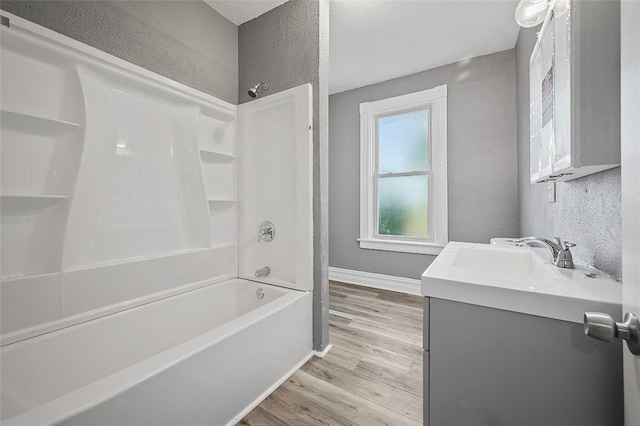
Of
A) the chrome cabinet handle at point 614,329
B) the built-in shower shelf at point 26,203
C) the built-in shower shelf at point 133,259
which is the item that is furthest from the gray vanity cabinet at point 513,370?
the built-in shower shelf at point 26,203

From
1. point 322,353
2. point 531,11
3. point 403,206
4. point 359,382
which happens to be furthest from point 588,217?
point 403,206

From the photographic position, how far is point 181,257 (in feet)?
5.85

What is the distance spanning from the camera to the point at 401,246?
3.04 meters

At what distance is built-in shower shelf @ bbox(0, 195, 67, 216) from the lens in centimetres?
114

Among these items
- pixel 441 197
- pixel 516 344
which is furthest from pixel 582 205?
pixel 441 197

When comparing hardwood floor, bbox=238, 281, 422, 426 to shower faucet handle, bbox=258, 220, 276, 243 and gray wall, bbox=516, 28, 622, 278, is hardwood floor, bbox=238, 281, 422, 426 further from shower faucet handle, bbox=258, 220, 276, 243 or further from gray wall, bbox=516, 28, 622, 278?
gray wall, bbox=516, 28, 622, 278

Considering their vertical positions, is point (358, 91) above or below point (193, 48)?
above

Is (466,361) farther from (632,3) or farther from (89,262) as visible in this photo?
(89,262)

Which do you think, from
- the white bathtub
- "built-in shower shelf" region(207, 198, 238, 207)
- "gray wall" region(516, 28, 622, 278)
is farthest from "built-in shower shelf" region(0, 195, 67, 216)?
"gray wall" region(516, 28, 622, 278)

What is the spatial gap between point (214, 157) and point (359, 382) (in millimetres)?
1842

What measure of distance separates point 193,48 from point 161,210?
1227 mm

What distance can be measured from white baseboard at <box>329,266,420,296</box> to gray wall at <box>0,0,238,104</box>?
2426 mm

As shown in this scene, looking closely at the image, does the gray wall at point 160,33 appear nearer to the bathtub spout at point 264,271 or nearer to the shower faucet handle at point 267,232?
the shower faucet handle at point 267,232

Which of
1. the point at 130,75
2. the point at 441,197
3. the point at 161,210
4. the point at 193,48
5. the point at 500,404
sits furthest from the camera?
the point at 441,197
